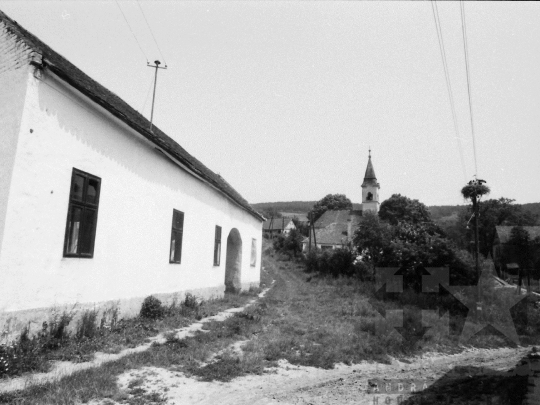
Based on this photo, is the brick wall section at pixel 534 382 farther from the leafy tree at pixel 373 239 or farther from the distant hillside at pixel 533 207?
the distant hillside at pixel 533 207

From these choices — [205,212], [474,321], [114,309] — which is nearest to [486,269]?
[474,321]

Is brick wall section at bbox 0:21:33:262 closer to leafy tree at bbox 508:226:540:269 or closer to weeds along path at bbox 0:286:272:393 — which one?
weeds along path at bbox 0:286:272:393

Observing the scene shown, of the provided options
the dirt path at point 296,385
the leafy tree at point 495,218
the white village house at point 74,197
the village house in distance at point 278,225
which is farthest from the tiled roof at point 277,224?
the dirt path at point 296,385

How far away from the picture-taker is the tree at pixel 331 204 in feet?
242

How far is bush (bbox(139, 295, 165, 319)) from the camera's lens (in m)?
8.84

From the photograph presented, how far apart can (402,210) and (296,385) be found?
5154cm

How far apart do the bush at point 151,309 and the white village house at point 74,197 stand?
192 mm

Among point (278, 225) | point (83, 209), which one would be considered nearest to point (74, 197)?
point (83, 209)

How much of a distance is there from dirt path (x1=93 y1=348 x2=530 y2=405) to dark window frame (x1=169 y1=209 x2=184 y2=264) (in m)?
5.42

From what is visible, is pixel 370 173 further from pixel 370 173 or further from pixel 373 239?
pixel 373 239

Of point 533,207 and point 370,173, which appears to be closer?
point 533,207

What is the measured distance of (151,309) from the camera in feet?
29.3

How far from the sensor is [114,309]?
7.70 meters

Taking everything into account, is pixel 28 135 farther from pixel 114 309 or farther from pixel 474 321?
pixel 474 321
